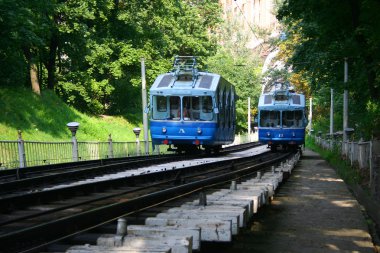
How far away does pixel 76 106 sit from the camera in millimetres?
39625

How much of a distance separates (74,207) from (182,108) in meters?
13.7

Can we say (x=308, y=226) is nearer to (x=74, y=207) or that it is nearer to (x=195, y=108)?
(x=74, y=207)

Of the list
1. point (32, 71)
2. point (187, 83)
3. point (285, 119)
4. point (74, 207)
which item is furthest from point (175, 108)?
point (32, 71)

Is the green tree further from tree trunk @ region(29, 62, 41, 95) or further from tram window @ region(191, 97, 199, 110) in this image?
tram window @ region(191, 97, 199, 110)

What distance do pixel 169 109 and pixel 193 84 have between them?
1.51m

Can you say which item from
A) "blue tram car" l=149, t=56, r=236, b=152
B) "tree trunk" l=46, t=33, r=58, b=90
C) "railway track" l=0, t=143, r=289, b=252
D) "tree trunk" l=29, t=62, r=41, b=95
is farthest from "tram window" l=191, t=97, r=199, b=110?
"tree trunk" l=46, t=33, r=58, b=90

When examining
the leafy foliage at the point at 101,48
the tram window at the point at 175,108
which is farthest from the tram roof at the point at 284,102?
the leafy foliage at the point at 101,48

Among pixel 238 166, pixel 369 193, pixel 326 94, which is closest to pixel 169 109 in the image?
pixel 238 166

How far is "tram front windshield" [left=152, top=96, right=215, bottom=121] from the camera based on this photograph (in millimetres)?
20406

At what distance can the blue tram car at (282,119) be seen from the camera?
28.0 m

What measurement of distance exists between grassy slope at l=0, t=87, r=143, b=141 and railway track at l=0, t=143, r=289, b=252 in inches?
615

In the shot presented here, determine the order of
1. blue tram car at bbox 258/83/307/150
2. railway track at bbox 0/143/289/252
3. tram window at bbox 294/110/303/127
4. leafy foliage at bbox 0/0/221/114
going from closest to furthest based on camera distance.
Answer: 1. railway track at bbox 0/143/289/252
2. blue tram car at bbox 258/83/307/150
3. tram window at bbox 294/110/303/127
4. leafy foliage at bbox 0/0/221/114

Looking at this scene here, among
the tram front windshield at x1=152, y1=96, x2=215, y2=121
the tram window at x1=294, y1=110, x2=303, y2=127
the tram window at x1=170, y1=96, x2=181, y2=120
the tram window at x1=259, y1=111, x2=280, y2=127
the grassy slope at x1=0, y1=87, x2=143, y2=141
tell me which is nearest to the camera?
the tram front windshield at x1=152, y1=96, x2=215, y2=121

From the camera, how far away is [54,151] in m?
18.8
